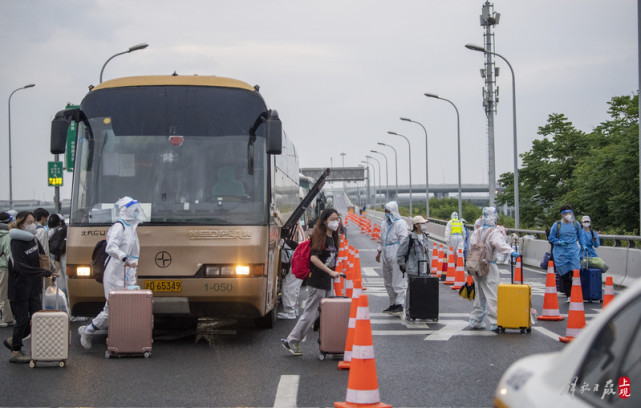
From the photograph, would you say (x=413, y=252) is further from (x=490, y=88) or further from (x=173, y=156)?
(x=490, y=88)

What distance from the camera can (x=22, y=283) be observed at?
9875 millimetres

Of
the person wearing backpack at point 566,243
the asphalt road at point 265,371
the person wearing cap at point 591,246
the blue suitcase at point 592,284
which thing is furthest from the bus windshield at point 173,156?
the person wearing cap at point 591,246

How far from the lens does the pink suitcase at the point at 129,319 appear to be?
10008 millimetres

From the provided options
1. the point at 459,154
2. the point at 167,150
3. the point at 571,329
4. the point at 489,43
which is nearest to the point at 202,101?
the point at 167,150

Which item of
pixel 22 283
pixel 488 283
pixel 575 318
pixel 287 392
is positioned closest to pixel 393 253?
pixel 488 283

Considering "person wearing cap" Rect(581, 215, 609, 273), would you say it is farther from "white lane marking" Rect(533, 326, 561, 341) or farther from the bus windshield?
the bus windshield

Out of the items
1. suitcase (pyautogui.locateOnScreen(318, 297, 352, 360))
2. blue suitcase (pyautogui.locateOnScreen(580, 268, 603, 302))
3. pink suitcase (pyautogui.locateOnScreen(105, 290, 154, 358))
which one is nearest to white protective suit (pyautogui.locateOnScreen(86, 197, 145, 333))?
pink suitcase (pyautogui.locateOnScreen(105, 290, 154, 358))

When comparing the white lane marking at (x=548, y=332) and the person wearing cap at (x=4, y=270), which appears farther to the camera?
the person wearing cap at (x=4, y=270)

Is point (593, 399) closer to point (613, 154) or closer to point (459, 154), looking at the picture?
point (613, 154)

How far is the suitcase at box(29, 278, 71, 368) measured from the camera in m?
9.41

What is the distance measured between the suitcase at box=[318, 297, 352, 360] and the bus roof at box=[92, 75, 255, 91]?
139 inches

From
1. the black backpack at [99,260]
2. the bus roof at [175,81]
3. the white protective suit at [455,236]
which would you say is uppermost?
the bus roof at [175,81]

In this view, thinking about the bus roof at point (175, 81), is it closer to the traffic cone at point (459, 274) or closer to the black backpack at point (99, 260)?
the black backpack at point (99, 260)

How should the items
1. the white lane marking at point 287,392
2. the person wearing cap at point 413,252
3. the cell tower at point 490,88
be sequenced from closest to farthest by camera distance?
the white lane marking at point 287,392 < the person wearing cap at point 413,252 < the cell tower at point 490,88
